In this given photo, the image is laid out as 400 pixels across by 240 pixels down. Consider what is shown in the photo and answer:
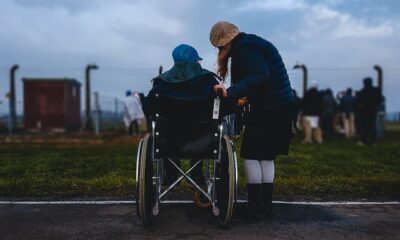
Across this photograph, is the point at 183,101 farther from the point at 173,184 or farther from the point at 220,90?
the point at 173,184

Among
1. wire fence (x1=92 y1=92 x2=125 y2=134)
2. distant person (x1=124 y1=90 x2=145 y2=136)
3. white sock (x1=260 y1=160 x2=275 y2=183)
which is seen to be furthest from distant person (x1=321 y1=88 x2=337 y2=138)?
white sock (x1=260 y1=160 x2=275 y2=183)

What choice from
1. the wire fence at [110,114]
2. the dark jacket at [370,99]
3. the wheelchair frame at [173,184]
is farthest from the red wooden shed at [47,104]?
the wheelchair frame at [173,184]

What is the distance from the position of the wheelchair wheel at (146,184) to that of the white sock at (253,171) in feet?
2.88

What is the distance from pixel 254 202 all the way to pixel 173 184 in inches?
32.1

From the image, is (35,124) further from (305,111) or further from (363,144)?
(363,144)

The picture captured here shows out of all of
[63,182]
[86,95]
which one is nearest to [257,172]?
[63,182]

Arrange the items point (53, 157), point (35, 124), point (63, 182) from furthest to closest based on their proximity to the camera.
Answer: point (35, 124) < point (53, 157) < point (63, 182)

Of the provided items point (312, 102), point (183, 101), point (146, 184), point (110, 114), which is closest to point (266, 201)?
point (146, 184)

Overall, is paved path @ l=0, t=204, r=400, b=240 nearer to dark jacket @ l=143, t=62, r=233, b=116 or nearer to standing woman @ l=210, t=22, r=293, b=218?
standing woman @ l=210, t=22, r=293, b=218

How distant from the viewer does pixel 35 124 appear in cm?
2417

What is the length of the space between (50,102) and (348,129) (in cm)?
1462

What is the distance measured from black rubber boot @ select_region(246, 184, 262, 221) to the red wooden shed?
69.2ft

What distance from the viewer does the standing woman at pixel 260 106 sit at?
4.34 m

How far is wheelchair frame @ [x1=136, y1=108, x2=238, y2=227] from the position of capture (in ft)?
12.5
